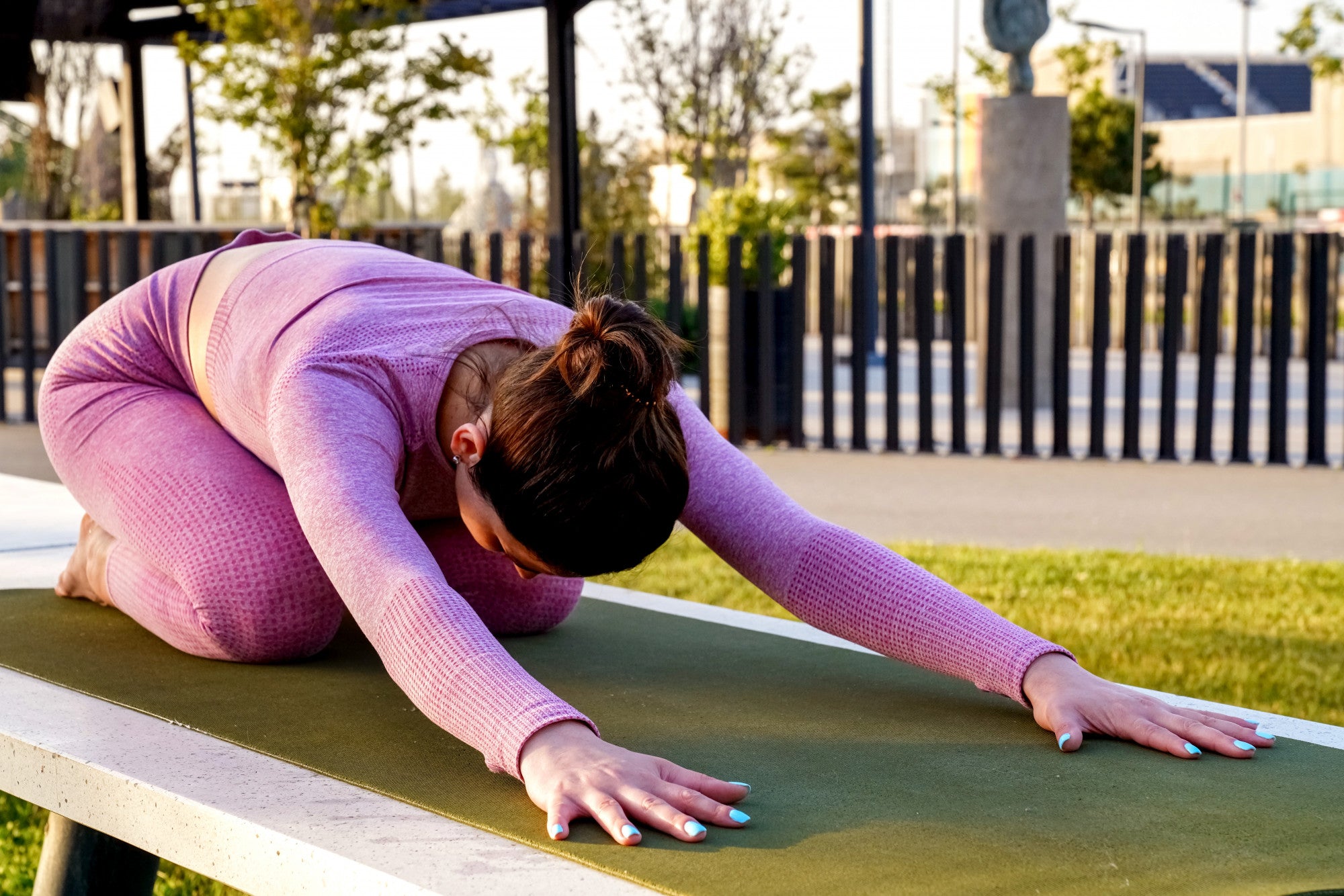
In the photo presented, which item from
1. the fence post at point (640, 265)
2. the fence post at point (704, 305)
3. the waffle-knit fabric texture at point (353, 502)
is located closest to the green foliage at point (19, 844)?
the waffle-knit fabric texture at point (353, 502)

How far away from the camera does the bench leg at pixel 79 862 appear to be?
2580mm

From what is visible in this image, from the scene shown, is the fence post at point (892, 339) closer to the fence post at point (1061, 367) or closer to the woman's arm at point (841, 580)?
the fence post at point (1061, 367)

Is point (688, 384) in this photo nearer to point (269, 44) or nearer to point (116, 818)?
point (269, 44)

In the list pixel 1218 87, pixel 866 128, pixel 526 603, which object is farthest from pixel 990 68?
pixel 1218 87

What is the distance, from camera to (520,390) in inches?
82.2

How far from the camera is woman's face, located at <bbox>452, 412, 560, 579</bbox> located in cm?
210

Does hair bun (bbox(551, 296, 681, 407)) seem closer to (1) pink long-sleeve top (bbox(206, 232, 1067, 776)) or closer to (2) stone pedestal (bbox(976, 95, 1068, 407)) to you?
(1) pink long-sleeve top (bbox(206, 232, 1067, 776))

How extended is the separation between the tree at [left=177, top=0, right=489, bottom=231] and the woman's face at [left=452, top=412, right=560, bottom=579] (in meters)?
11.4

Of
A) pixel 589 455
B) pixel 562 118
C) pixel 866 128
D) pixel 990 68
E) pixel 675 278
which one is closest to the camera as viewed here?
pixel 589 455

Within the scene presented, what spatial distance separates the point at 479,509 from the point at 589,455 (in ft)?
0.86

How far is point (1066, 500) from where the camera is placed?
6723mm

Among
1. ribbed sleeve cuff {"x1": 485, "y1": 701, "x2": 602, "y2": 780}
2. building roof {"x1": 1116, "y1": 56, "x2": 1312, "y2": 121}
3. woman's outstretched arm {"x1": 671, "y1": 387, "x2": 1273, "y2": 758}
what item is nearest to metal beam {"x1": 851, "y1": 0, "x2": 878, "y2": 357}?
woman's outstretched arm {"x1": 671, "y1": 387, "x2": 1273, "y2": 758}

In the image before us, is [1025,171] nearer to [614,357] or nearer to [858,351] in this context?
[858,351]

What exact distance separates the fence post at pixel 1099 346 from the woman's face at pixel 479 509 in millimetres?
6083
